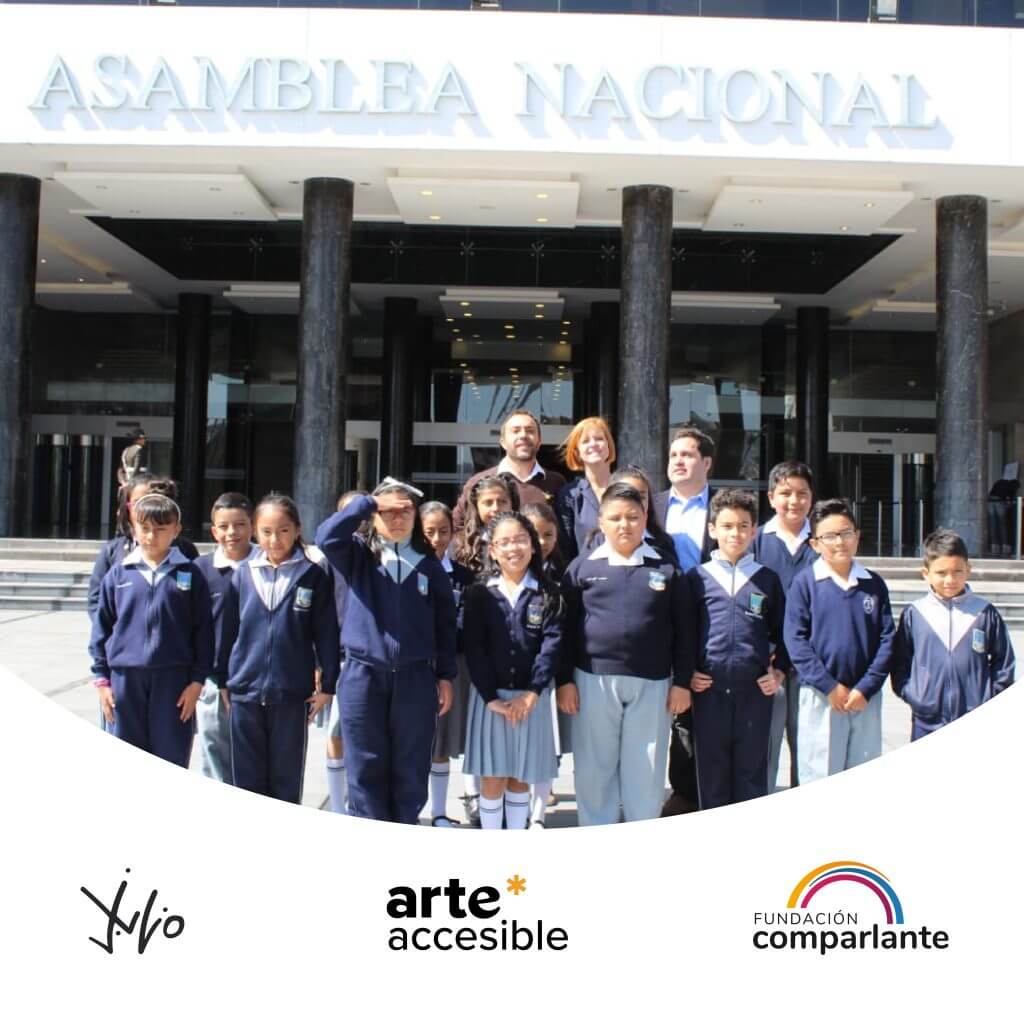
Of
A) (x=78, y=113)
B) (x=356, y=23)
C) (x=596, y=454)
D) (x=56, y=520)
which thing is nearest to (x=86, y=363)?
(x=56, y=520)

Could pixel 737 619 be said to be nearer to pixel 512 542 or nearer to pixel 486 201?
pixel 512 542

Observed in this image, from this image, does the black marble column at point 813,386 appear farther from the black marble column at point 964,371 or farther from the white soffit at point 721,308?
the black marble column at point 964,371

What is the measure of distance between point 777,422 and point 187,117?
14440 mm

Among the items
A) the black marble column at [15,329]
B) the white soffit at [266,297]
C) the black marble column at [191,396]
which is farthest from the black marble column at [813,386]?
the black marble column at [15,329]

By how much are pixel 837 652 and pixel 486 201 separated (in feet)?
38.8

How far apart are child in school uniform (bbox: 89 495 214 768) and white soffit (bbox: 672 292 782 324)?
53.4 ft

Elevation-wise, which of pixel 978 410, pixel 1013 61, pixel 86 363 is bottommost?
pixel 978 410

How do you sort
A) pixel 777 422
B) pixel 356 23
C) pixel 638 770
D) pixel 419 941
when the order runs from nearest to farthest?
pixel 419 941
pixel 638 770
pixel 356 23
pixel 777 422

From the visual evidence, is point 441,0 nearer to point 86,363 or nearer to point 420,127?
point 420,127

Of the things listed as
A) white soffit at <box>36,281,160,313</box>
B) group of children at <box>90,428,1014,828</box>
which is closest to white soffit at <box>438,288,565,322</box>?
white soffit at <box>36,281,160,313</box>

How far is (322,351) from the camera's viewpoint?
539 inches

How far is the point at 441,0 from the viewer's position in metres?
12.9

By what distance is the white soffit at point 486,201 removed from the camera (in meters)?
13.8

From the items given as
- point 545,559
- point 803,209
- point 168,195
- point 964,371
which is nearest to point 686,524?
point 545,559
